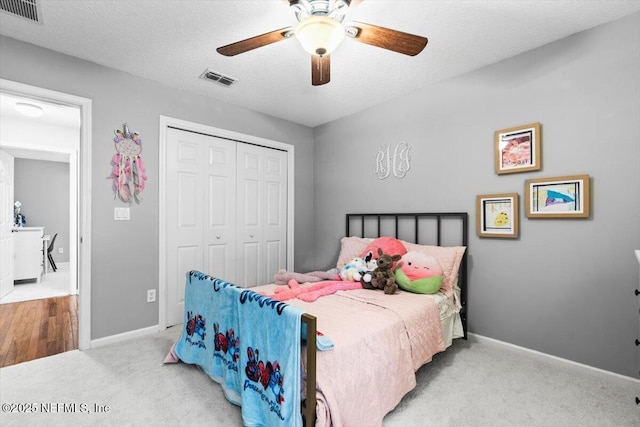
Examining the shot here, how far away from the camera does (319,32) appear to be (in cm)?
156

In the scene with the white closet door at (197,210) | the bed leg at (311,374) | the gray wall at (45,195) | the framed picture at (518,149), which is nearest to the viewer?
the bed leg at (311,374)

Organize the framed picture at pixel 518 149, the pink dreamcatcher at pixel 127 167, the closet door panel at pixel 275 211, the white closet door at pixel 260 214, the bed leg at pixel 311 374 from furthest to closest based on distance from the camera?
the closet door panel at pixel 275 211, the white closet door at pixel 260 214, the pink dreamcatcher at pixel 127 167, the framed picture at pixel 518 149, the bed leg at pixel 311 374

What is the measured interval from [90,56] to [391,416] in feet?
11.7

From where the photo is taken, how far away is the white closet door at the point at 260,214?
3.74m

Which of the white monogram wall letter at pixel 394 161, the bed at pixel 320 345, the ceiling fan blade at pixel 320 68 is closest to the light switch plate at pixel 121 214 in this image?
the bed at pixel 320 345

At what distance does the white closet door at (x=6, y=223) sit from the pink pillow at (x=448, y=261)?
5.72 m

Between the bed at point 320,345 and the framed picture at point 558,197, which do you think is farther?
the framed picture at point 558,197

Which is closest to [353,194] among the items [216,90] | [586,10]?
[216,90]

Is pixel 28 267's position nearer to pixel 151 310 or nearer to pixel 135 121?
pixel 151 310

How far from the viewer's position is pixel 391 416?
5.65 feet

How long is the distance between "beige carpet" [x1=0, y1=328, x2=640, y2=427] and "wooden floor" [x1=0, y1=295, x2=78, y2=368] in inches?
9.3

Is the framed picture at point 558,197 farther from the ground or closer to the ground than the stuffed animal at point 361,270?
farther from the ground

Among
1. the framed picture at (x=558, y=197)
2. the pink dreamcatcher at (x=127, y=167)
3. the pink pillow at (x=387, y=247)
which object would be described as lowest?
the pink pillow at (x=387, y=247)

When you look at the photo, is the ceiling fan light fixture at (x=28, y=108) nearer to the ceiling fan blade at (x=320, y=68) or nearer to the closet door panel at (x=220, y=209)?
the closet door panel at (x=220, y=209)
